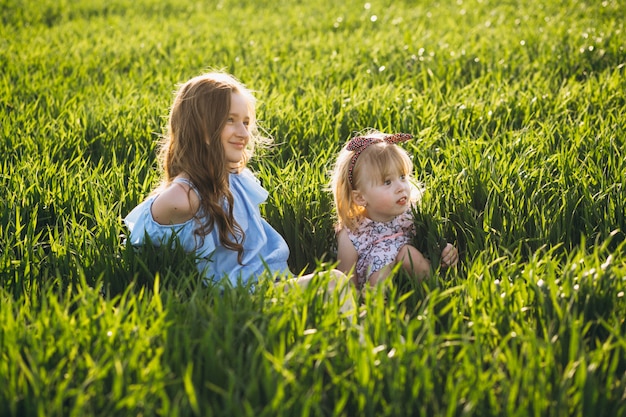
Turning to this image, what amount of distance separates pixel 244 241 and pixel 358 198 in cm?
52

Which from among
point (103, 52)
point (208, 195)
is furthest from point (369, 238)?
point (103, 52)

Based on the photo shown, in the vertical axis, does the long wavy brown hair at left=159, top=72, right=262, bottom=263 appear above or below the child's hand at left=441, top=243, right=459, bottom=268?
above

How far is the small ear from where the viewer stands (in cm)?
299

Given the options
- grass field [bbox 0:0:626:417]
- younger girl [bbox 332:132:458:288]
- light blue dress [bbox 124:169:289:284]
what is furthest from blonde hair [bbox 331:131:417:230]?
light blue dress [bbox 124:169:289:284]

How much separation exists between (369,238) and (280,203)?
0.43 meters

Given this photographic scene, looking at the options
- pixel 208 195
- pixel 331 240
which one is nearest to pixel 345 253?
pixel 331 240

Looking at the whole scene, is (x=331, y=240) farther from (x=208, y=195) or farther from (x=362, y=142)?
(x=208, y=195)

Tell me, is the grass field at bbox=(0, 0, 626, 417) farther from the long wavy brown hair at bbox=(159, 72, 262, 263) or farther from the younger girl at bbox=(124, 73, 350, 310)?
the long wavy brown hair at bbox=(159, 72, 262, 263)

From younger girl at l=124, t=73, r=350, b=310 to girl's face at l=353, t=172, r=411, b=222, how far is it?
0.41m

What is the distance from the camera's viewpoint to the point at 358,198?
118 inches

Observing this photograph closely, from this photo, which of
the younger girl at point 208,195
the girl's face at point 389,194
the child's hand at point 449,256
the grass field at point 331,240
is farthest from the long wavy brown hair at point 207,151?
the child's hand at point 449,256

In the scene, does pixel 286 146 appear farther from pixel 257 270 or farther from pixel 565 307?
pixel 565 307

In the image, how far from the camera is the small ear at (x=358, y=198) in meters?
2.99

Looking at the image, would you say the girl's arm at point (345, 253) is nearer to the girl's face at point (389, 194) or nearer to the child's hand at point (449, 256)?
the girl's face at point (389, 194)
